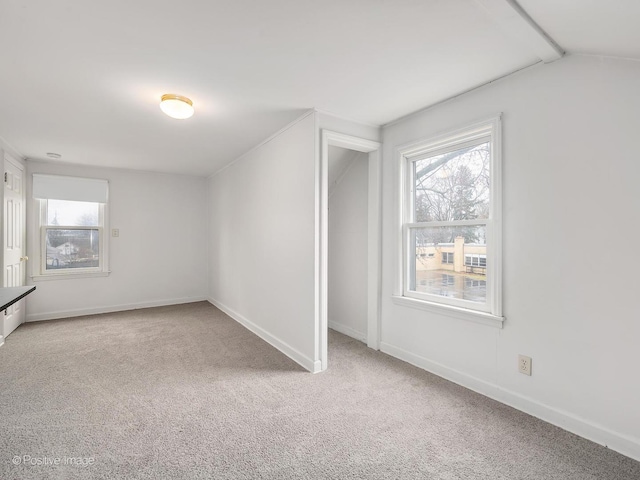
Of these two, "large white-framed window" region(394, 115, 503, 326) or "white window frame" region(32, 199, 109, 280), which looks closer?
"large white-framed window" region(394, 115, 503, 326)

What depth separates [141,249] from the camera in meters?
5.43

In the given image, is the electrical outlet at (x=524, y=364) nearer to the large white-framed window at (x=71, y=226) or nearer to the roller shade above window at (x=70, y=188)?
the large white-framed window at (x=71, y=226)

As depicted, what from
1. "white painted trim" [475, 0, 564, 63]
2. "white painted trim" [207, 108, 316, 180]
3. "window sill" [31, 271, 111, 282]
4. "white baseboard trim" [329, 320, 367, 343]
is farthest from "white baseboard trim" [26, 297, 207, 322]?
"white painted trim" [475, 0, 564, 63]

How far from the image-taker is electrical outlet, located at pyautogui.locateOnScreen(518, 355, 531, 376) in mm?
2172

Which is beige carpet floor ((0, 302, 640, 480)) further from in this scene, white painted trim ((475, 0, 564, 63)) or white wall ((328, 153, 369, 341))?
white painted trim ((475, 0, 564, 63))

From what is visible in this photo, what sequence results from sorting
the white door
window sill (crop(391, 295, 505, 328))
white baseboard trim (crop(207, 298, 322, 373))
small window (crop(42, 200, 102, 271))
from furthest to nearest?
1. small window (crop(42, 200, 102, 271))
2. the white door
3. white baseboard trim (crop(207, 298, 322, 373))
4. window sill (crop(391, 295, 505, 328))

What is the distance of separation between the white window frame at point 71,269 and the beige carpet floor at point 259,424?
1.78 meters

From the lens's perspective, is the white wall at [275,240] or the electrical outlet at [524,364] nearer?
the electrical outlet at [524,364]

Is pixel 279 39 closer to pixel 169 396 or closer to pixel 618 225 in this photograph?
pixel 618 225

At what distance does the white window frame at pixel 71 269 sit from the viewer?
467 cm

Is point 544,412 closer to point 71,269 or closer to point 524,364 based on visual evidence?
point 524,364

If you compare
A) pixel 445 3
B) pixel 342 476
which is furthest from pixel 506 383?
pixel 445 3

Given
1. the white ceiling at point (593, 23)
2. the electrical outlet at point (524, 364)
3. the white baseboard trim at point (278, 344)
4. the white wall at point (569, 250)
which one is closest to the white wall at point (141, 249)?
the white baseboard trim at point (278, 344)

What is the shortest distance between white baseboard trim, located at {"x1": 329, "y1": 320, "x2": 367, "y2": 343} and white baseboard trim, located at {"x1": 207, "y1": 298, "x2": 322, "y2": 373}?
890mm
